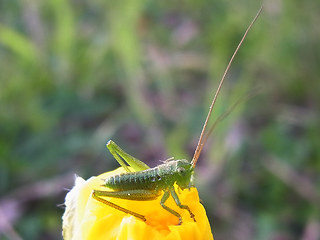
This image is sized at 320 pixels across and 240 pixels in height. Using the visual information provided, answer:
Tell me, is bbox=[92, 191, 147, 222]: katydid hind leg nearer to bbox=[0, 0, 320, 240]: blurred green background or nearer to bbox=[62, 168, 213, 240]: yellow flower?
bbox=[62, 168, 213, 240]: yellow flower

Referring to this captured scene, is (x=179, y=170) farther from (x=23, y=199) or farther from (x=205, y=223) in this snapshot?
(x=23, y=199)

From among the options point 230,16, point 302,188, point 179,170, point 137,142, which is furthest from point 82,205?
point 230,16

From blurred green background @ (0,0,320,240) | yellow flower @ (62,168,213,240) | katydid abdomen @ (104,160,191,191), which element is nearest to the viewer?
yellow flower @ (62,168,213,240)

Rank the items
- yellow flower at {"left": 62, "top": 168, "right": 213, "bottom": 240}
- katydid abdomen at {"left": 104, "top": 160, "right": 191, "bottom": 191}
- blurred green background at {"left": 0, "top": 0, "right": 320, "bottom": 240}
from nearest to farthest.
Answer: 1. yellow flower at {"left": 62, "top": 168, "right": 213, "bottom": 240}
2. katydid abdomen at {"left": 104, "top": 160, "right": 191, "bottom": 191}
3. blurred green background at {"left": 0, "top": 0, "right": 320, "bottom": 240}

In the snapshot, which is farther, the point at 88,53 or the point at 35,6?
the point at 35,6

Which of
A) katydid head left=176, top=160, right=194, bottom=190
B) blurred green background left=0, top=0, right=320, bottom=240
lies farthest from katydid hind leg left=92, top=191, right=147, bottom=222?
blurred green background left=0, top=0, right=320, bottom=240

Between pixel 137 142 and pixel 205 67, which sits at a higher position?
pixel 205 67

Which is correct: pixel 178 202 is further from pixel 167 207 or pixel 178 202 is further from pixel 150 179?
pixel 150 179

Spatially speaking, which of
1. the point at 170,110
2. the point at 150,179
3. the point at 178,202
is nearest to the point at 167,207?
the point at 178,202

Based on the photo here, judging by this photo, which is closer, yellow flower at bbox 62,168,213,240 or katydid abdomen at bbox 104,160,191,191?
yellow flower at bbox 62,168,213,240
